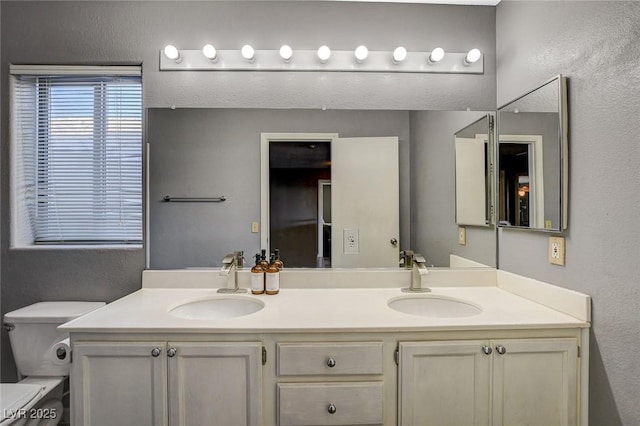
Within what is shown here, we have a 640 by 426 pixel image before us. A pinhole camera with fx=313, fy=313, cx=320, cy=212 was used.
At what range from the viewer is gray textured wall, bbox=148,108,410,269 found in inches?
68.1

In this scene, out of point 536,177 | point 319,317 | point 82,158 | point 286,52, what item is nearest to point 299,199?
point 319,317

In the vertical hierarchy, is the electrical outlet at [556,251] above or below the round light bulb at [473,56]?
below

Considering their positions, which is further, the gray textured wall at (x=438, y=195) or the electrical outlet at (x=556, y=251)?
the gray textured wall at (x=438, y=195)

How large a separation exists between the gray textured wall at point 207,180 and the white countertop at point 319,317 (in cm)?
27

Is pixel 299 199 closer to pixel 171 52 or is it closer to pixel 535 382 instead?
pixel 171 52

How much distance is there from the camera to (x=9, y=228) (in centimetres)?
173

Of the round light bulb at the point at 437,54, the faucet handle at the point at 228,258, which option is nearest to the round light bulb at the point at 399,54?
the round light bulb at the point at 437,54

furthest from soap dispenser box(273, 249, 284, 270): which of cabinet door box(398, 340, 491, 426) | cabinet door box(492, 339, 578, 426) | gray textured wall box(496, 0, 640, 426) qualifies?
gray textured wall box(496, 0, 640, 426)

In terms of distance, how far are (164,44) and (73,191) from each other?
98 cm

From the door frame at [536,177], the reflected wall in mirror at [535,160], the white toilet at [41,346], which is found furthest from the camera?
the white toilet at [41,346]

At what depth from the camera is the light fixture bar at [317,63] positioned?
1.73 m

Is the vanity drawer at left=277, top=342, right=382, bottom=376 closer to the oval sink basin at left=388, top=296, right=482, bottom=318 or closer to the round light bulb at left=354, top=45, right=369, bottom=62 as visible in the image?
the oval sink basin at left=388, top=296, right=482, bottom=318

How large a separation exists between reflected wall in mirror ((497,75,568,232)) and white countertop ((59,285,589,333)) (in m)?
0.38

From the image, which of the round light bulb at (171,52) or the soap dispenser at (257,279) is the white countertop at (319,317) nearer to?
the soap dispenser at (257,279)
